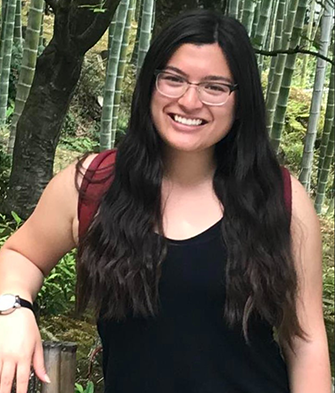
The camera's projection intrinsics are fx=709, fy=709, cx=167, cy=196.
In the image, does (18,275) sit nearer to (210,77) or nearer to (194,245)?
(194,245)

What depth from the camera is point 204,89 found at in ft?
3.61

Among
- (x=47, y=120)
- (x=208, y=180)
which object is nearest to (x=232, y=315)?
(x=208, y=180)

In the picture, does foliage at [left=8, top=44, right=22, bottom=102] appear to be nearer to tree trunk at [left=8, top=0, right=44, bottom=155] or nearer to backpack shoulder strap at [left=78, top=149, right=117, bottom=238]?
tree trunk at [left=8, top=0, right=44, bottom=155]

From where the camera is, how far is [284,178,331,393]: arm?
1.15 metres

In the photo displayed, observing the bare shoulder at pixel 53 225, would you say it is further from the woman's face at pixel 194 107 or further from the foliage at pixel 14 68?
the foliage at pixel 14 68

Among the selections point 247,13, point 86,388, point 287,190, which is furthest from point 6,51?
point 287,190

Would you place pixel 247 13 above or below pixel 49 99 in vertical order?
above

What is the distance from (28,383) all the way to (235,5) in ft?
13.1

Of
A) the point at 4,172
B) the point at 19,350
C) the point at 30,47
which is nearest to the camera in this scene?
the point at 19,350

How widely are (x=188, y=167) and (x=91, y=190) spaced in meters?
0.17

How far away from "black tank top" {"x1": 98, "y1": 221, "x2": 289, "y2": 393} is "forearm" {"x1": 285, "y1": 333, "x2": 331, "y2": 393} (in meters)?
0.05

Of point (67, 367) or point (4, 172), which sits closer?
point (67, 367)

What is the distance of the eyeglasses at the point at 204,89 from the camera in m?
1.10

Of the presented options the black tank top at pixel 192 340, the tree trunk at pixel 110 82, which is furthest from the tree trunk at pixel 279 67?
the black tank top at pixel 192 340
